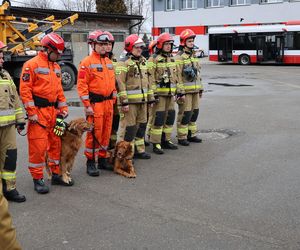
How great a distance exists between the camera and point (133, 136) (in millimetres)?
6859

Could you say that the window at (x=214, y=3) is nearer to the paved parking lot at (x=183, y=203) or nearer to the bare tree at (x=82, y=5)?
the bare tree at (x=82, y=5)

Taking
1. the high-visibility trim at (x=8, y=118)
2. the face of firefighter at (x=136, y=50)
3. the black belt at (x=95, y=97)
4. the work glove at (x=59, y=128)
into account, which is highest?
the face of firefighter at (x=136, y=50)

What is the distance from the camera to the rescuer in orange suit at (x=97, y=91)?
5938mm

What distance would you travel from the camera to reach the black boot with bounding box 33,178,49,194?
5.50 metres

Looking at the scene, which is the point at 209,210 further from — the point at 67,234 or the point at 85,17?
the point at 85,17

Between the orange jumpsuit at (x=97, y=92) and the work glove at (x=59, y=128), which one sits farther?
the orange jumpsuit at (x=97, y=92)

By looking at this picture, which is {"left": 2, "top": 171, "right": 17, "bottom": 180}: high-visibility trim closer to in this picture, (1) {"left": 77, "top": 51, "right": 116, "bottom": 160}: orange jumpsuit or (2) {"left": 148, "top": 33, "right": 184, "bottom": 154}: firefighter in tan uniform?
(1) {"left": 77, "top": 51, "right": 116, "bottom": 160}: orange jumpsuit

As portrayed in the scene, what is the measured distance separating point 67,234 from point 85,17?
2298 centimetres

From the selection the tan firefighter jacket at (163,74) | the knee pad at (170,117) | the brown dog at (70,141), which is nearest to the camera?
the brown dog at (70,141)

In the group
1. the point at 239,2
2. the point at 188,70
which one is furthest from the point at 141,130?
the point at 239,2

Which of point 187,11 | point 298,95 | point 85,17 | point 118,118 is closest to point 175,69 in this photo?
point 118,118

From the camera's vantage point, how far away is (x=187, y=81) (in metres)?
7.88

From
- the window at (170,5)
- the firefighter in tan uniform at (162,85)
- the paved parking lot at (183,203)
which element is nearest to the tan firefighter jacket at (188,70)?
the firefighter in tan uniform at (162,85)

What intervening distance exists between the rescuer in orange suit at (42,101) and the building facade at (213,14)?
41775mm
